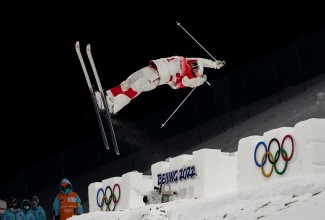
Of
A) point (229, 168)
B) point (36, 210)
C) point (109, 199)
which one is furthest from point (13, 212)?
point (229, 168)

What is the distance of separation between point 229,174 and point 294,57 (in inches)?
287

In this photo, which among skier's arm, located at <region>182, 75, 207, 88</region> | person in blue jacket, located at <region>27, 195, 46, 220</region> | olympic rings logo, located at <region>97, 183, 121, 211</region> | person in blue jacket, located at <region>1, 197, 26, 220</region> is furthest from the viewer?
olympic rings logo, located at <region>97, 183, 121, 211</region>

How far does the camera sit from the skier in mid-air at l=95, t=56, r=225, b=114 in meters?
8.69

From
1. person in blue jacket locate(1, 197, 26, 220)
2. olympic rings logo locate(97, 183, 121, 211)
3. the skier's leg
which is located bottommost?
person in blue jacket locate(1, 197, 26, 220)

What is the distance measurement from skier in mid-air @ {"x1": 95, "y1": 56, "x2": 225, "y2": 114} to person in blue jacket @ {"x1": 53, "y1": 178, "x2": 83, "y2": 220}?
390cm

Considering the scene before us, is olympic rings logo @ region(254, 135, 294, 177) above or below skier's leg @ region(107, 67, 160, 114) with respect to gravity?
below

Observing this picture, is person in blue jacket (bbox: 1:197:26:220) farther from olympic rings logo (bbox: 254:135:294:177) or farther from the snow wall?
olympic rings logo (bbox: 254:135:294:177)

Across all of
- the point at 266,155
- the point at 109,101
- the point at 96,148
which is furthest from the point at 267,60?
the point at 109,101

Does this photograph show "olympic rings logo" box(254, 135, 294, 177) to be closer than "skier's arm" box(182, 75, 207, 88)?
No

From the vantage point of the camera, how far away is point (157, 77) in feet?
28.5

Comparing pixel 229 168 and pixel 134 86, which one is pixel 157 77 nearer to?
pixel 134 86

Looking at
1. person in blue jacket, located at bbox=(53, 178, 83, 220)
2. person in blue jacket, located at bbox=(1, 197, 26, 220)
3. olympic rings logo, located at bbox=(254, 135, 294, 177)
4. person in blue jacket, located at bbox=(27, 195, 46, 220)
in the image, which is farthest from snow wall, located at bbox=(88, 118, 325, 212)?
person in blue jacket, located at bbox=(1, 197, 26, 220)

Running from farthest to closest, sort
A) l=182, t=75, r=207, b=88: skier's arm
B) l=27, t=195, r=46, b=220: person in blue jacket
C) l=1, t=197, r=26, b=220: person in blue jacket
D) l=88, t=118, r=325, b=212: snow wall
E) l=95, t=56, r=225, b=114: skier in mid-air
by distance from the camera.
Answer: l=27, t=195, r=46, b=220: person in blue jacket < l=1, t=197, r=26, b=220: person in blue jacket < l=88, t=118, r=325, b=212: snow wall < l=182, t=75, r=207, b=88: skier's arm < l=95, t=56, r=225, b=114: skier in mid-air

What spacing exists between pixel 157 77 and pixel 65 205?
15.2 feet
